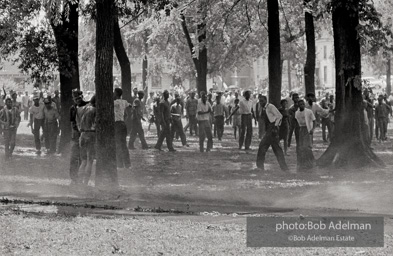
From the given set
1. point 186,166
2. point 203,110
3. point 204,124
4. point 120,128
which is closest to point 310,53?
point 203,110

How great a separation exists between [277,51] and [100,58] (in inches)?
378

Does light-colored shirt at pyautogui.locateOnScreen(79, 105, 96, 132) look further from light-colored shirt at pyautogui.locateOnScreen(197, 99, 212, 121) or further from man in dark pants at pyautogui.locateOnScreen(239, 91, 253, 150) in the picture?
man in dark pants at pyautogui.locateOnScreen(239, 91, 253, 150)

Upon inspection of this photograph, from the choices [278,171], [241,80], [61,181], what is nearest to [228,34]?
[278,171]

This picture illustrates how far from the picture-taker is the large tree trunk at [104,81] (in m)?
15.7

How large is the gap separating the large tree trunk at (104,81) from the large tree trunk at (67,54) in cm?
715

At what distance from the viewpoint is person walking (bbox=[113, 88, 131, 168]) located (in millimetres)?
20359

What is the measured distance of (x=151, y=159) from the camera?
24109 mm

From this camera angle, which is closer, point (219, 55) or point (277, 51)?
point (277, 51)

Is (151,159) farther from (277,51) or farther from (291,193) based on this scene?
(291,193)

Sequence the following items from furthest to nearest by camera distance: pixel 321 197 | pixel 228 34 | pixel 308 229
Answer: pixel 228 34 → pixel 321 197 → pixel 308 229

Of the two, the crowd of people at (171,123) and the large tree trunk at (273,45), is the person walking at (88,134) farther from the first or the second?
the large tree trunk at (273,45)

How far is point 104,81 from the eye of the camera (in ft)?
51.7

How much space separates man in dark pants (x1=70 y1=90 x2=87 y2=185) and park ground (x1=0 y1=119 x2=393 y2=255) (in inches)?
16.0

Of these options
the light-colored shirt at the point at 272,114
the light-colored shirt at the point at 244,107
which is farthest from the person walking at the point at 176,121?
the light-colored shirt at the point at 272,114
